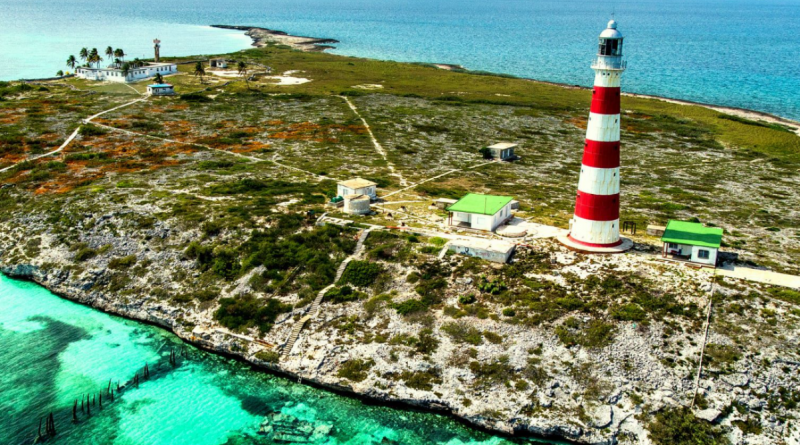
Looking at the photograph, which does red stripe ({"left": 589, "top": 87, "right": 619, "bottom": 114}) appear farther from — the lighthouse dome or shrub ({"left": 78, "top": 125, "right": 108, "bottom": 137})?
shrub ({"left": 78, "top": 125, "right": 108, "bottom": 137})

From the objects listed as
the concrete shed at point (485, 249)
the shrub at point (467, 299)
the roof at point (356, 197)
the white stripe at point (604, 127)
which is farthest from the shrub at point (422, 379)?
the roof at point (356, 197)

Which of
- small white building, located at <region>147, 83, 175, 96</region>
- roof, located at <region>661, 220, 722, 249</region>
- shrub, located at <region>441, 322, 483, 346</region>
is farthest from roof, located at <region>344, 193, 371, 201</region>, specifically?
small white building, located at <region>147, 83, 175, 96</region>

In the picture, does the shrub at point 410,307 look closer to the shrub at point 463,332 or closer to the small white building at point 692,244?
the shrub at point 463,332

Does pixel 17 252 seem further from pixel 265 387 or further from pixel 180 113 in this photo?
pixel 180 113

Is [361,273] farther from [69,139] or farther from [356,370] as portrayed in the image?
[69,139]

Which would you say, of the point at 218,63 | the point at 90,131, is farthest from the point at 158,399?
the point at 218,63
